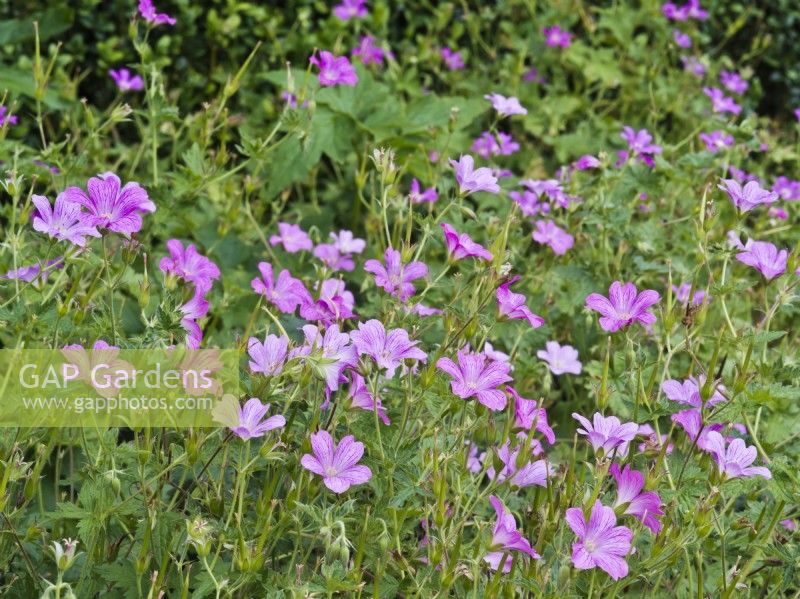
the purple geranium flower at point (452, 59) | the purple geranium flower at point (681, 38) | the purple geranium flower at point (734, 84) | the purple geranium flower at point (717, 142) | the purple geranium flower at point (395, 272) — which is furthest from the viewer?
the purple geranium flower at point (681, 38)

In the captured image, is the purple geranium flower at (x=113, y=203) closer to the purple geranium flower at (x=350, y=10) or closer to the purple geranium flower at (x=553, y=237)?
the purple geranium flower at (x=553, y=237)

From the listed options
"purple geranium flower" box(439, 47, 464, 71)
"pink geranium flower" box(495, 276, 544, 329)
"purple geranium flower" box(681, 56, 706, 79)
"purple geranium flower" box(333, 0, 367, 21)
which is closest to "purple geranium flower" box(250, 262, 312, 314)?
"pink geranium flower" box(495, 276, 544, 329)

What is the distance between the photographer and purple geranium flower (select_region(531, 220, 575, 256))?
2600mm

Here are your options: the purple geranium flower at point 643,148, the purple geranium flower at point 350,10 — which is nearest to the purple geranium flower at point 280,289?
the purple geranium flower at point 643,148

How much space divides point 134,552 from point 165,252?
4.57ft

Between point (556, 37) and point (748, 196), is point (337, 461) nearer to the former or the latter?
point (748, 196)

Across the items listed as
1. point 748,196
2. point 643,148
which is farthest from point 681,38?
point 748,196

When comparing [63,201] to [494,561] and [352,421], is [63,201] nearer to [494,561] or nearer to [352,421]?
[352,421]

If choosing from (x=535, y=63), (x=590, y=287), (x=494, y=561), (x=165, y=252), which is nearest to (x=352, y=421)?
(x=494, y=561)

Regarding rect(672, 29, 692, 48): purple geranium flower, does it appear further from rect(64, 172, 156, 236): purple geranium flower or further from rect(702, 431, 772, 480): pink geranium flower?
rect(64, 172, 156, 236): purple geranium flower

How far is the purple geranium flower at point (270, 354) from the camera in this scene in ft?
5.13

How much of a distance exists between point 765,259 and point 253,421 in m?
1.00

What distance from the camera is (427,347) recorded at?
2084 mm

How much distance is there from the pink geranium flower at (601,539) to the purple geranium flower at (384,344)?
332mm
